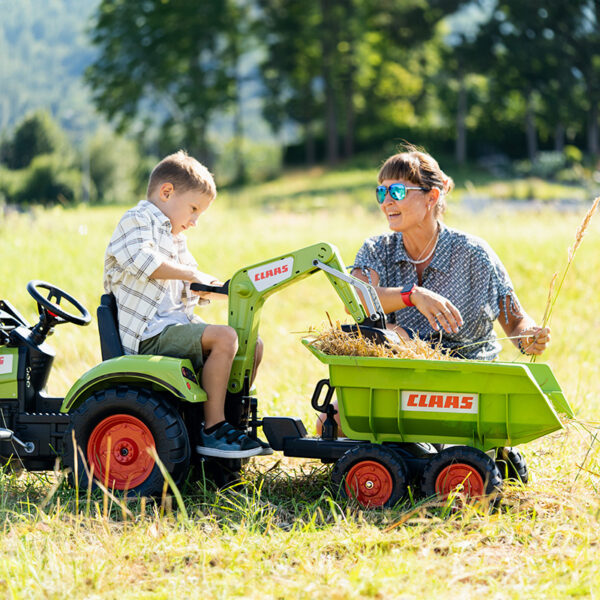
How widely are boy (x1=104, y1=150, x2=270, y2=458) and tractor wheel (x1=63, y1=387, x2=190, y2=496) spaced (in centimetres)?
16

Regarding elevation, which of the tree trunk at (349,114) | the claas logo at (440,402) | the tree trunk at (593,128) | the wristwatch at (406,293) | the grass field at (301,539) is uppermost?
the tree trunk at (349,114)

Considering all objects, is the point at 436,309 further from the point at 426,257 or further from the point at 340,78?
the point at 340,78

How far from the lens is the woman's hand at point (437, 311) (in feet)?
11.7

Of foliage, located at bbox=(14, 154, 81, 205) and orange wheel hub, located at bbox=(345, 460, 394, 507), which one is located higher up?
foliage, located at bbox=(14, 154, 81, 205)

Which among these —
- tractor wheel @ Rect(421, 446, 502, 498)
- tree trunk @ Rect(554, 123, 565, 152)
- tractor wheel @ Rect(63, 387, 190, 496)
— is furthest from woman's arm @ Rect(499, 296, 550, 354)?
tree trunk @ Rect(554, 123, 565, 152)

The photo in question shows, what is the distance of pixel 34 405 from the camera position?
3.92m

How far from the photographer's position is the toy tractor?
3.32m

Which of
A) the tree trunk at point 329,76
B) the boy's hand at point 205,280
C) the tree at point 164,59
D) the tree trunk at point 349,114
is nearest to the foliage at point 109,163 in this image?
the tree at point 164,59

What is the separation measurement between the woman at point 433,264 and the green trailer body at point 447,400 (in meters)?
0.58

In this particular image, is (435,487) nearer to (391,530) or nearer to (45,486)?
(391,530)

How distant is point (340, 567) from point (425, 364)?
2.91 ft

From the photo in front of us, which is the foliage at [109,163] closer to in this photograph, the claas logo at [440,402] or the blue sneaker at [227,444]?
the blue sneaker at [227,444]

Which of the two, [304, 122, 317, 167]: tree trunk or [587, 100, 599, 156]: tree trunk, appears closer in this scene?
[587, 100, 599, 156]: tree trunk

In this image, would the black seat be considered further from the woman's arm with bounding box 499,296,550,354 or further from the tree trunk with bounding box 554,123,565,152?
the tree trunk with bounding box 554,123,565,152
